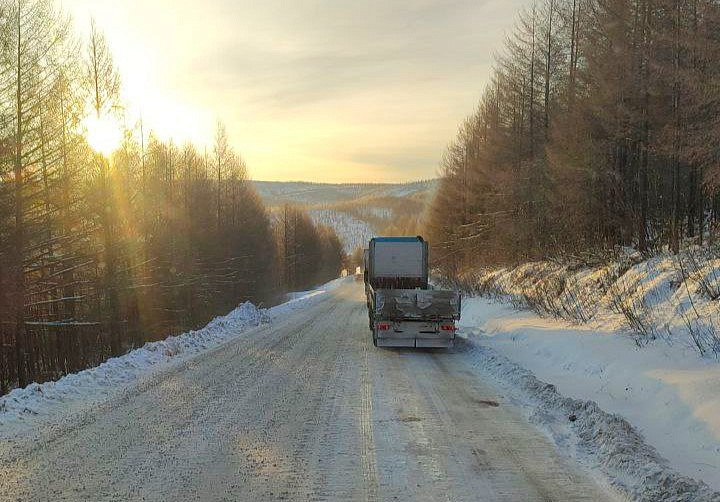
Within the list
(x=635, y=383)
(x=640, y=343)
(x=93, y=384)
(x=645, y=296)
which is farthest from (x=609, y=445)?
(x=93, y=384)

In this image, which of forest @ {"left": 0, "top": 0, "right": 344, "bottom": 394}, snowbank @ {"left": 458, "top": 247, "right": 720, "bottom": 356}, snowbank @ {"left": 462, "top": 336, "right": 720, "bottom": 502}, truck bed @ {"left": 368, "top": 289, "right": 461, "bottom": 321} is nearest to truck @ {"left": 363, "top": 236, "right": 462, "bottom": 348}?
truck bed @ {"left": 368, "top": 289, "right": 461, "bottom": 321}

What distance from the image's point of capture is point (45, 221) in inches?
588

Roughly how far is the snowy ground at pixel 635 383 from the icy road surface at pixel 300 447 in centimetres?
83

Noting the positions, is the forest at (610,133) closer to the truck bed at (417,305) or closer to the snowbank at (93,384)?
the truck bed at (417,305)

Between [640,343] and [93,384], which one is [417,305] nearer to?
[640,343]

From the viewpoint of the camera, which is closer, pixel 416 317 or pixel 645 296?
pixel 645 296

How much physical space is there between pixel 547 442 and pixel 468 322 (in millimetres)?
11496

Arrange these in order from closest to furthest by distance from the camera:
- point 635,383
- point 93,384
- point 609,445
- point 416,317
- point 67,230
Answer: point 609,445 → point 635,383 → point 93,384 → point 416,317 → point 67,230

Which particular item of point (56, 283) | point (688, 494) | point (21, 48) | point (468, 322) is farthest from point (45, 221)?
point (688, 494)

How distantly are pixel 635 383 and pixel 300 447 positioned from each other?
4.93m

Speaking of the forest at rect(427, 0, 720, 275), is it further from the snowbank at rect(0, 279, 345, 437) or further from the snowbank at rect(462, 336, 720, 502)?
the snowbank at rect(0, 279, 345, 437)

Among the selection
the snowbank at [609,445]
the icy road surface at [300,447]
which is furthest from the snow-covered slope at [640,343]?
the icy road surface at [300,447]

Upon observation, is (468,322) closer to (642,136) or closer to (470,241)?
(642,136)

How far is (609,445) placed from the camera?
4945 mm
